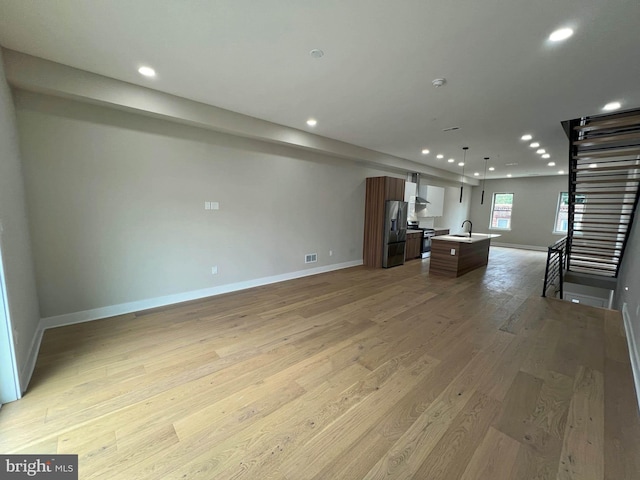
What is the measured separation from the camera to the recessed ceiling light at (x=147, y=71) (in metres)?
2.63

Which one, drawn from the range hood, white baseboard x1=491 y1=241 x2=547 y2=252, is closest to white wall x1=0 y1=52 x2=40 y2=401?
the range hood

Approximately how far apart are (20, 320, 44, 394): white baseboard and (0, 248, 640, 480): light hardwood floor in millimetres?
59

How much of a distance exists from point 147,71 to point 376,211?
494 cm

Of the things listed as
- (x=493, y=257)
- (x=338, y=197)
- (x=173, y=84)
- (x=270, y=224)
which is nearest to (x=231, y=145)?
(x=173, y=84)

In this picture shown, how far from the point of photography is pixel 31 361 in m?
2.22

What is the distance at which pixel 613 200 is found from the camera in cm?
502

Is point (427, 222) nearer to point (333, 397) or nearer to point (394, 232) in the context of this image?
point (394, 232)

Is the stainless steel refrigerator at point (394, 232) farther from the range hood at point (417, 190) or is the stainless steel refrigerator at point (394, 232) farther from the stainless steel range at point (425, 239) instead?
the range hood at point (417, 190)

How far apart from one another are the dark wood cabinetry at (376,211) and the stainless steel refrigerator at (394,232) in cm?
11

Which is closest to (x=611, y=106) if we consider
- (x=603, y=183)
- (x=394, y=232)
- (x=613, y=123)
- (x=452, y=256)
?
(x=613, y=123)

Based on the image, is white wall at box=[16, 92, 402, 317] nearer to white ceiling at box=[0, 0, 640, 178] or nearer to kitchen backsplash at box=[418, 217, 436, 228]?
white ceiling at box=[0, 0, 640, 178]

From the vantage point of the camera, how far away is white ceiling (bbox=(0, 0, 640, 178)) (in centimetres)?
180

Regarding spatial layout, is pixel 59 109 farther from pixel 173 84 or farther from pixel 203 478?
pixel 203 478

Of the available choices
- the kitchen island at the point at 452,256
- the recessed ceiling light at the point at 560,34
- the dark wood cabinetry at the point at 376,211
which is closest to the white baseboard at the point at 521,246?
the kitchen island at the point at 452,256
